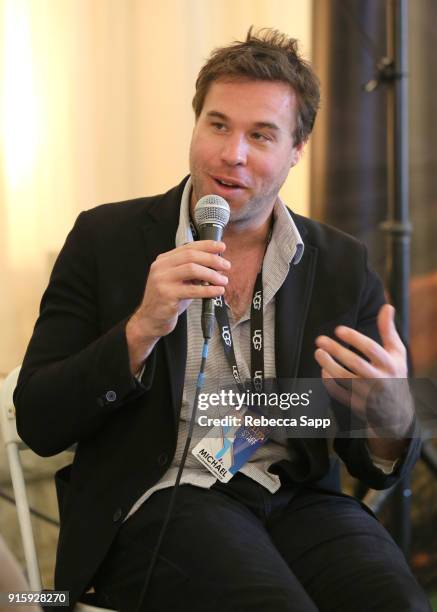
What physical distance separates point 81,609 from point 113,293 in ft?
2.02

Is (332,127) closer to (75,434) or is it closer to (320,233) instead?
(320,233)

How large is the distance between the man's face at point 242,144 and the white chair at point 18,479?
0.64m

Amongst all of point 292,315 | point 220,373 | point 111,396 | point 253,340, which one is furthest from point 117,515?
point 292,315

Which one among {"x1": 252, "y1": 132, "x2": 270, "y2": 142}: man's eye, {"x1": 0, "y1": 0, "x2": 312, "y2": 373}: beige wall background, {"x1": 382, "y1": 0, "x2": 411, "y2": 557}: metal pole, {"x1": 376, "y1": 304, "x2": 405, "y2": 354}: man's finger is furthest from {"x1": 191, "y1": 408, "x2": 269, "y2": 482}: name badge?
{"x1": 0, "y1": 0, "x2": 312, "y2": 373}: beige wall background

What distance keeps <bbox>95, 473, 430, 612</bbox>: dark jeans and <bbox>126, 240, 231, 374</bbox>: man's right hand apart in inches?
13.8

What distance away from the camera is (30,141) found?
261 cm

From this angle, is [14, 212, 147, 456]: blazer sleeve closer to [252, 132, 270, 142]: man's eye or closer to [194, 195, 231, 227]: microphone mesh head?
[194, 195, 231, 227]: microphone mesh head

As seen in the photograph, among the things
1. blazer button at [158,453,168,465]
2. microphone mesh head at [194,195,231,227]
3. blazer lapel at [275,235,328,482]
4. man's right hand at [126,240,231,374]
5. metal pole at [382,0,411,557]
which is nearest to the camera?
man's right hand at [126,240,231,374]

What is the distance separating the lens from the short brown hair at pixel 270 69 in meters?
1.75

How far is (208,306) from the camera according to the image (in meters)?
1.34

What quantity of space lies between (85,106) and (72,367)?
1.47 m

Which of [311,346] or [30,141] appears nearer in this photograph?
[311,346]

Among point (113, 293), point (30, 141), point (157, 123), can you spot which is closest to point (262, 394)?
point (113, 293)

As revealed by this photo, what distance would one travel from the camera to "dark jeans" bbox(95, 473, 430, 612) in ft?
4.51
